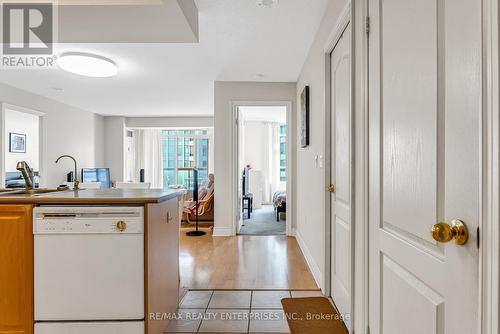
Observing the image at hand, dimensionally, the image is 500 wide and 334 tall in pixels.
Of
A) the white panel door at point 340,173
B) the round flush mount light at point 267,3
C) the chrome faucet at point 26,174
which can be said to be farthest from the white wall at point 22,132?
the white panel door at point 340,173

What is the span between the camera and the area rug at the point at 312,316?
1.96 metres

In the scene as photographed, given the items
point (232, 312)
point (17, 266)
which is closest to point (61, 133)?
point (17, 266)

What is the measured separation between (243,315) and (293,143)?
2958 millimetres

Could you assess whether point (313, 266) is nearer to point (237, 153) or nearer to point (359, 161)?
point (359, 161)

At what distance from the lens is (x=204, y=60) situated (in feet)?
12.4

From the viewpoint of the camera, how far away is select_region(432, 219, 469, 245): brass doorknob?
75 cm

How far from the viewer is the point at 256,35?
308cm

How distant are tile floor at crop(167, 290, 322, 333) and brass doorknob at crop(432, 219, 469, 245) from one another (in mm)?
1518

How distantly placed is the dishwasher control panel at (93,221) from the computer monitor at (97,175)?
577 centimetres

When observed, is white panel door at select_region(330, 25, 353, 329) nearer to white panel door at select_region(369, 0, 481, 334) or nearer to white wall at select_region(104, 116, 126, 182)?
white panel door at select_region(369, 0, 481, 334)

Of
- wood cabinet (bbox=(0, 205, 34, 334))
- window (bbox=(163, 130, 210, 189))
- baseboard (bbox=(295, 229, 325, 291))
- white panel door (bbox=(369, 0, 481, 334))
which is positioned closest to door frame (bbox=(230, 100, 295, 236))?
baseboard (bbox=(295, 229, 325, 291))

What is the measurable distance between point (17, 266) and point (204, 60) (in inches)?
116

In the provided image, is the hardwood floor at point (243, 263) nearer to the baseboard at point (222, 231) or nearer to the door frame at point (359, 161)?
the baseboard at point (222, 231)

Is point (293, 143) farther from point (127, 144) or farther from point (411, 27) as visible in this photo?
point (127, 144)
